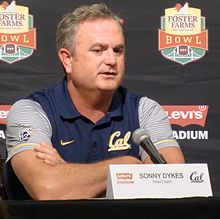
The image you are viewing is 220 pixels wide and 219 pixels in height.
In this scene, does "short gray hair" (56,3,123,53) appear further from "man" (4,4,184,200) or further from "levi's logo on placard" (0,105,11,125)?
"levi's logo on placard" (0,105,11,125)

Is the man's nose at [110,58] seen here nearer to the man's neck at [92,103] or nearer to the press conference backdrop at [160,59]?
the man's neck at [92,103]

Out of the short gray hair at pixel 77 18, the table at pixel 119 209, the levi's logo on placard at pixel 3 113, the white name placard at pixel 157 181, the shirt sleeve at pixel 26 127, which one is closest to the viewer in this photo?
the table at pixel 119 209

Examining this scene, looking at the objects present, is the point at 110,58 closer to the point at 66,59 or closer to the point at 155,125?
the point at 66,59

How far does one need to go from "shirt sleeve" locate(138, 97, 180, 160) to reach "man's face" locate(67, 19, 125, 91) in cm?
17

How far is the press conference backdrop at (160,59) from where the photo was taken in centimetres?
353

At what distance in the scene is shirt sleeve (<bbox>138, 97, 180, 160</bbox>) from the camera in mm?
2873

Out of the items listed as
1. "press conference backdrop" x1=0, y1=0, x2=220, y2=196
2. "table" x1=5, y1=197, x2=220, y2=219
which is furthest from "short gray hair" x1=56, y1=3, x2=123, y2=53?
"table" x1=5, y1=197, x2=220, y2=219

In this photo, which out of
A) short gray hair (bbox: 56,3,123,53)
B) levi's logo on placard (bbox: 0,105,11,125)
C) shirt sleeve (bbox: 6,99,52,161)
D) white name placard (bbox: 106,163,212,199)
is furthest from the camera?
levi's logo on placard (bbox: 0,105,11,125)

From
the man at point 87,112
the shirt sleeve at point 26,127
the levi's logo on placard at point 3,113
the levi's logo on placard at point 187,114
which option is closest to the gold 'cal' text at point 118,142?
the man at point 87,112

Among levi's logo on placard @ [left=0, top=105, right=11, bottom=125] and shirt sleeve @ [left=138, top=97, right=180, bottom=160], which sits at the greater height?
shirt sleeve @ [left=138, top=97, right=180, bottom=160]

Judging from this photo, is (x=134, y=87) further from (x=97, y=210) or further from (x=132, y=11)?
(x=97, y=210)

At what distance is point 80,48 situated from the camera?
292 centimetres

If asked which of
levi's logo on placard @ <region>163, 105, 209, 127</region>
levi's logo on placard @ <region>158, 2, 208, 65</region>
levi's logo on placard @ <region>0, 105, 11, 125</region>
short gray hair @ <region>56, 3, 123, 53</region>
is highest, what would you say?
short gray hair @ <region>56, 3, 123, 53</region>

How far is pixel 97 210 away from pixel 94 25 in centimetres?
119
